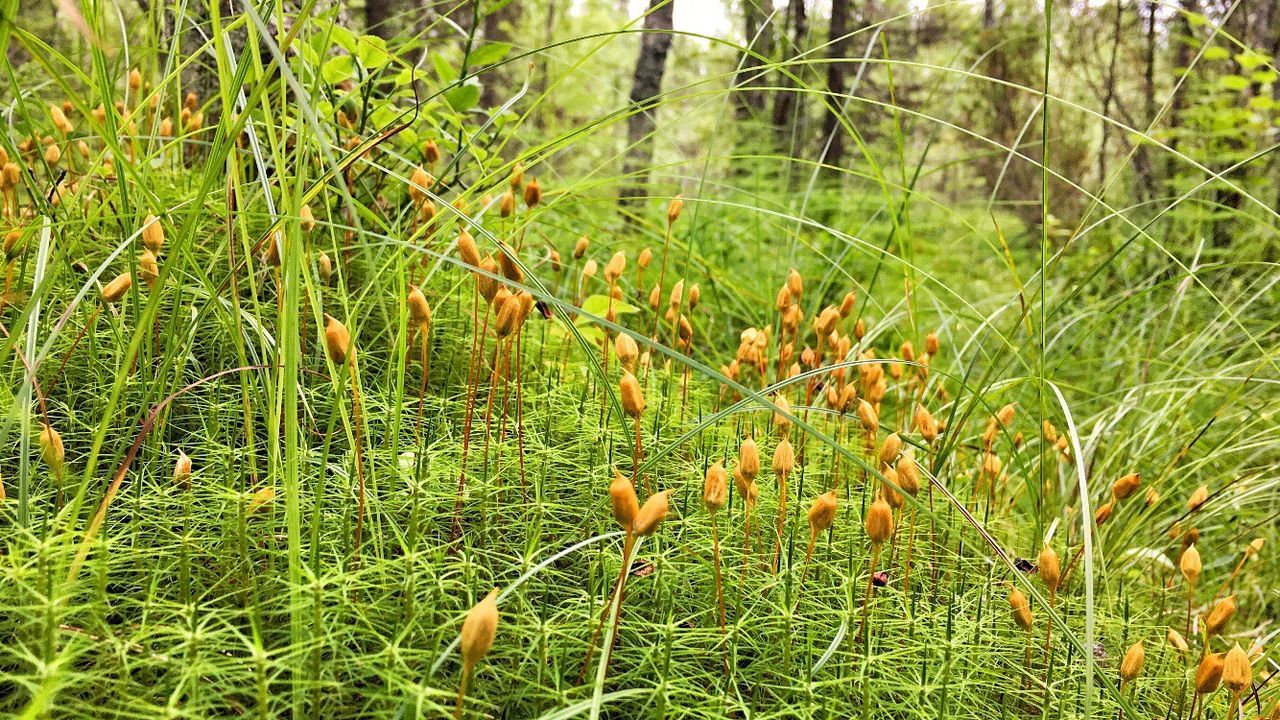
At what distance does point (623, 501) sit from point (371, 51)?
4.33 feet

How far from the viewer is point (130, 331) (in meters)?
1.23

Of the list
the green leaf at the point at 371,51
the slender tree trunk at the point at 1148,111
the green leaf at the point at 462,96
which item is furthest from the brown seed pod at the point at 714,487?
the slender tree trunk at the point at 1148,111

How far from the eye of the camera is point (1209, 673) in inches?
32.1

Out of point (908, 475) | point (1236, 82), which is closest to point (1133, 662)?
point (908, 475)

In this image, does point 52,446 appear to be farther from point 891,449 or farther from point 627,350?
point 891,449

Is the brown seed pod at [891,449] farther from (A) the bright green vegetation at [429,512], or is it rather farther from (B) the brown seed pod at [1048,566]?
(B) the brown seed pod at [1048,566]

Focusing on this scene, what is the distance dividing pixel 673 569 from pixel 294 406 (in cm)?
43

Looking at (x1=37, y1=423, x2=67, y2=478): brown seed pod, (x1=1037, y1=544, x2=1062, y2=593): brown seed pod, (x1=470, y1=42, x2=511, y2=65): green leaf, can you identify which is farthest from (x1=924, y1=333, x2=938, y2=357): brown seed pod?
(x1=37, y1=423, x2=67, y2=478): brown seed pod

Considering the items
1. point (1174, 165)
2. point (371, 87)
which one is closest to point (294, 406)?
point (371, 87)

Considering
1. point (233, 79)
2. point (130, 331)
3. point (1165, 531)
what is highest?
point (233, 79)

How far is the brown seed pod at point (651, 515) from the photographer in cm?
69

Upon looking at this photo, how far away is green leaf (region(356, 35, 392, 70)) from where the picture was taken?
5.08ft

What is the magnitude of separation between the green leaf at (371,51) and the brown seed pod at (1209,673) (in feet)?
4.97

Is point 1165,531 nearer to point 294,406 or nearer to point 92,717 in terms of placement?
point 294,406
